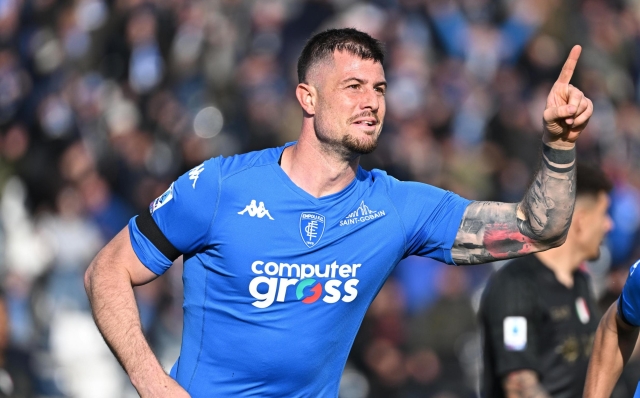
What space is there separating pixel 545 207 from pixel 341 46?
3.95 feet

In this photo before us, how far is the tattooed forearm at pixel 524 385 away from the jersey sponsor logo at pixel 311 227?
5.43 ft

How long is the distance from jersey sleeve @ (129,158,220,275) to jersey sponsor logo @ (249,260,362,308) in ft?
0.96

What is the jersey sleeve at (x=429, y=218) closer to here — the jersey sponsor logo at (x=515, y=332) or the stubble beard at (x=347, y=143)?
the stubble beard at (x=347, y=143)

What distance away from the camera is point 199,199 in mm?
4199

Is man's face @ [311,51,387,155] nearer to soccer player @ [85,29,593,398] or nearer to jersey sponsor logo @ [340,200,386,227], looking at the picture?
soccer player @ [85,29,593,398]

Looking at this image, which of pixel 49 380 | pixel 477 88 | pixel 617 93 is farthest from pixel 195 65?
pixel 617 93

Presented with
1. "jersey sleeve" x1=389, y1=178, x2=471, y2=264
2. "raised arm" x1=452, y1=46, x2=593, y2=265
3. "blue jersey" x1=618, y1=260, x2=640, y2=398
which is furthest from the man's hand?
"blue jersey" x1=618, y1=260, x2=640, y2=398

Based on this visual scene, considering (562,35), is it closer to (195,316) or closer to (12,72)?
(12,72)

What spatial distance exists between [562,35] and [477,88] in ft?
4.64

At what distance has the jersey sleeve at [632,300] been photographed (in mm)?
4277

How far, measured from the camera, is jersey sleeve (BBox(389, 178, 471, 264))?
14.4 feet

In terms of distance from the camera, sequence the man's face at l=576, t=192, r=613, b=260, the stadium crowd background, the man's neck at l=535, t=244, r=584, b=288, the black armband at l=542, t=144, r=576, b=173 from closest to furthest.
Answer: the black armband at l=542, t=144, r=576, b=173
the man's neck at l=535, t=244, r=584, b=288
the man's face at l=576, t=192, r=613, b=260
the stadium crowd background

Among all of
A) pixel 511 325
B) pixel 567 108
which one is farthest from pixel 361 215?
pixel 511 325

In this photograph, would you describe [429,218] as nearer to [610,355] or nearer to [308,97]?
[308,97]
